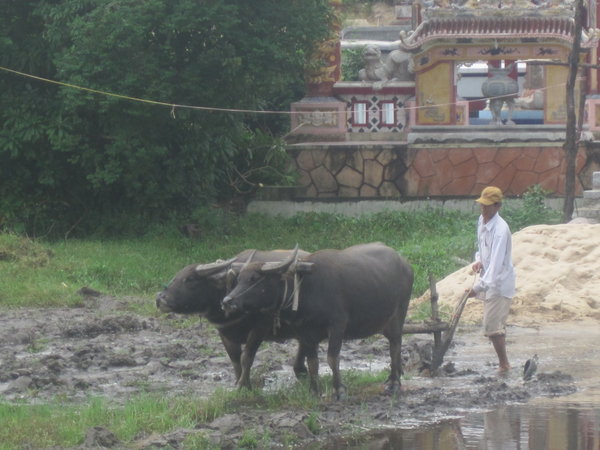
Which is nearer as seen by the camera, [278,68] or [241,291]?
[241,291]

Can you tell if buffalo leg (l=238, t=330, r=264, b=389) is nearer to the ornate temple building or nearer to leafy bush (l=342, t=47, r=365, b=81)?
the ornate temple building

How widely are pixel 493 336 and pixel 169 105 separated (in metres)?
8.21

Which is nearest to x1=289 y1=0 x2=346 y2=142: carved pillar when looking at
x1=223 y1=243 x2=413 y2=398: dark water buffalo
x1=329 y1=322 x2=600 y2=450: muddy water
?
x1=329 y1=322 x2=600 y2=450: muddy water

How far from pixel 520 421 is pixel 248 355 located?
2.23 m

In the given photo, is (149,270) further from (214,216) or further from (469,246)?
(469,246)

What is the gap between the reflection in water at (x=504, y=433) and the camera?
790 centimetres

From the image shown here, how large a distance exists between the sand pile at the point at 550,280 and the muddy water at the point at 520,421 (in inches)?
69.2

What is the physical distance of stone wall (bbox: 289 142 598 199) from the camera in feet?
68.7

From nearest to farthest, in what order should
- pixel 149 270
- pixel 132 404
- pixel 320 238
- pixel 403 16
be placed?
pixel 132 404 → pixel 149 270 → pixel 320 238 → pixel 403 16

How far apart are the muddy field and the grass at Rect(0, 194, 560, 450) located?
19 centimetres

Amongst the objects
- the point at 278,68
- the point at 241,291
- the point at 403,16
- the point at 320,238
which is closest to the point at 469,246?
the point at 320,238

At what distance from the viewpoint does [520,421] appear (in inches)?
338

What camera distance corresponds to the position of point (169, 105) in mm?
17219

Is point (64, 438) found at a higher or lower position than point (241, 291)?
lower
